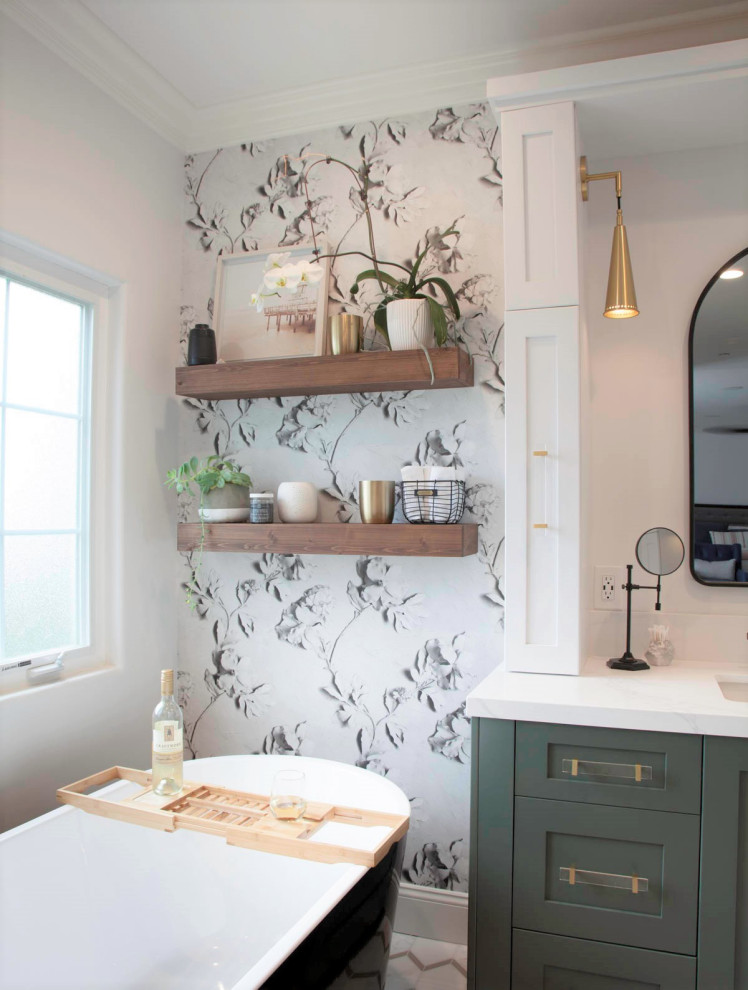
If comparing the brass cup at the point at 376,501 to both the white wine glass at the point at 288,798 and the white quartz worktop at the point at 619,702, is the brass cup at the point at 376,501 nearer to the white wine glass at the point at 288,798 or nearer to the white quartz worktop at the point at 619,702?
the white quartz worktop at the point at 619,702

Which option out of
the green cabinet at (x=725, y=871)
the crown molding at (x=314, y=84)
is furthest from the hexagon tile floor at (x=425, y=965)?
the crown molding at (x=314, y=84)

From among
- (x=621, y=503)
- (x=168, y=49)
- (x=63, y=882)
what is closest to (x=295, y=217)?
(x=168, y=49)

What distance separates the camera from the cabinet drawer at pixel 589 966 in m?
1.55

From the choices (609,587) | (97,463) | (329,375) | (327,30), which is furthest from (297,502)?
(327,30)

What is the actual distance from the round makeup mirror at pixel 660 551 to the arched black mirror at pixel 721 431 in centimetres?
15

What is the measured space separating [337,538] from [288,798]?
2.53 ft

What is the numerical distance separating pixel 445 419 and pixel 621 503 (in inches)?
23.6

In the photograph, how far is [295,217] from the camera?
2592mm

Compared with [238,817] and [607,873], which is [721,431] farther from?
[238,817]

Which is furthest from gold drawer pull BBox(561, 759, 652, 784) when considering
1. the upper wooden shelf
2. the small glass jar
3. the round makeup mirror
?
the small glass jar

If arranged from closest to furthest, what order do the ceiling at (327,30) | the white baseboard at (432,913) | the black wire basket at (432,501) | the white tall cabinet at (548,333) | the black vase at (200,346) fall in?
the white tall cabinet at (548,333) < the ceiling at (327,30) < the black wire basket at (432,501) < the white baseboard at (432,913) < the black vase at (200,346)

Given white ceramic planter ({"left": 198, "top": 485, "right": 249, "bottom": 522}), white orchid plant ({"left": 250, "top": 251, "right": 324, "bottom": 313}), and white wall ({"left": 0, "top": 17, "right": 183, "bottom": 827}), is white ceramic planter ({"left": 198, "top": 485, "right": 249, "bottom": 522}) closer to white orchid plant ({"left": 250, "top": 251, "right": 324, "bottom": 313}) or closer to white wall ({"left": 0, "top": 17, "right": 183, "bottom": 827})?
white wall ({"left": 0, "top": 17, "right": 183, "bottom": 827})

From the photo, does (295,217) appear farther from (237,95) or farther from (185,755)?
(185,755)

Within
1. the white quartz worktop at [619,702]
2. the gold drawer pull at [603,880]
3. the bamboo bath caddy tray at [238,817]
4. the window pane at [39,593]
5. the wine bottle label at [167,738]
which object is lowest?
the gold drawer pull at [603,880]
